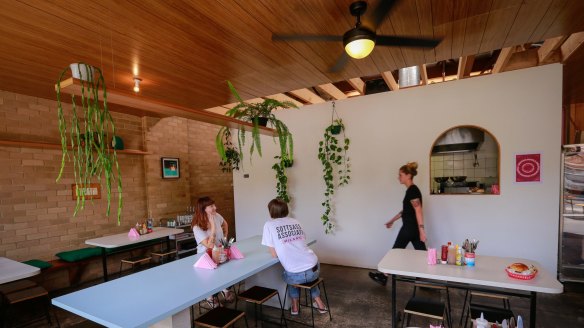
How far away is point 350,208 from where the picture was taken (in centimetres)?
484

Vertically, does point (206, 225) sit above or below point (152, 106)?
below

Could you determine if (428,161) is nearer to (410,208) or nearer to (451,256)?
(410,208)

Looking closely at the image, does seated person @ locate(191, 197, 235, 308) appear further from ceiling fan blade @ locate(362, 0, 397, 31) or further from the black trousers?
ceiling fan blade @ locate(362, 0, 397, 31)

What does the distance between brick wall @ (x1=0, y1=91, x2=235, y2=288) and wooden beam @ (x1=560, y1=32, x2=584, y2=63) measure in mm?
6660

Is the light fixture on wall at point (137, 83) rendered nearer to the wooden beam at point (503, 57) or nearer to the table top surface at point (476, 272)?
the table top surface at point (476, 272)

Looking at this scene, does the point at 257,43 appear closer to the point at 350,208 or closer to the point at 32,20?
the point at 32,20

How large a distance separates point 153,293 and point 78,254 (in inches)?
127

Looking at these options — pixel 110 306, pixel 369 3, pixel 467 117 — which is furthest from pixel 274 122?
pixel 467 117

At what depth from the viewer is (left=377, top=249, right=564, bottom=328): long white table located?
2.08 metres

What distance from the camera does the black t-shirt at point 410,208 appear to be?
12.2 ft

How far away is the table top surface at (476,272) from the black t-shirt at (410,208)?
3.21 feet

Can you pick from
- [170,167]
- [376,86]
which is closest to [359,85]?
[376,86]

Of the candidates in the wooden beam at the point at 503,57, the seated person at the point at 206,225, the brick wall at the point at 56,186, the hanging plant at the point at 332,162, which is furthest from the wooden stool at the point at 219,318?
the wooden beam at the point at 503,57

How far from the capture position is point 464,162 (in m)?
5.00
